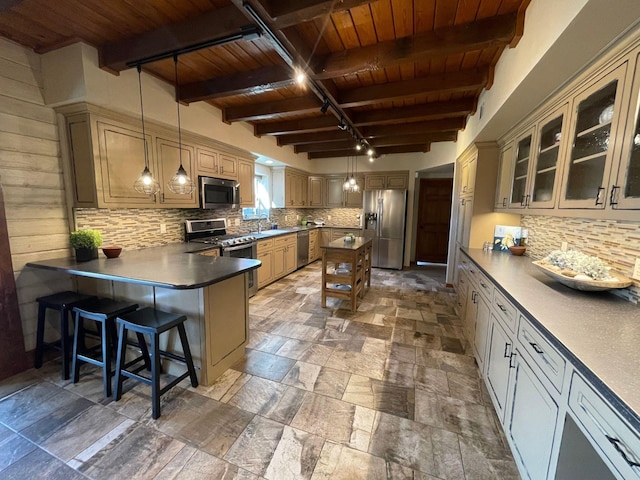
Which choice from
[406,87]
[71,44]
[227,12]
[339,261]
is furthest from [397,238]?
[71,44]

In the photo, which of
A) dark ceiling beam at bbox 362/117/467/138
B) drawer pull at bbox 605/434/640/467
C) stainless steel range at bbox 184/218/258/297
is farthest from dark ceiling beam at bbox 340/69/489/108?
drawer pull at bbox 605/434/640/467

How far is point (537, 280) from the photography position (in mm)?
1970

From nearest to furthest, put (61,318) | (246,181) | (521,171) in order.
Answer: (61,318) → (521,171) → (246,181)

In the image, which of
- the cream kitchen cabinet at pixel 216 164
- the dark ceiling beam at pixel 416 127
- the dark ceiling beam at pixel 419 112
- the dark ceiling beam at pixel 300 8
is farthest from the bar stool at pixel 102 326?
the dark ceiling beam at pixel 416 127

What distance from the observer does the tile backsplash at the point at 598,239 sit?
62.2 inches

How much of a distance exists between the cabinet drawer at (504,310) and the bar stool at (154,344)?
2276 millimetres

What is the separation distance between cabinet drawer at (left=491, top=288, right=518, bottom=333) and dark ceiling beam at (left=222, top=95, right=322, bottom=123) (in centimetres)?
280

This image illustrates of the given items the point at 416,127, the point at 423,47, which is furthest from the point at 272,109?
the point at 416,127

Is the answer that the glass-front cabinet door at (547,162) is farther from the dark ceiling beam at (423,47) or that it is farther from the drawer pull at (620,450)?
the drawer pull at (620,450)

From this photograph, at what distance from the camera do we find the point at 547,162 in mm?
2125

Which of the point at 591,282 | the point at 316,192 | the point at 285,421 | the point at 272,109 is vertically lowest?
the point at 285,421

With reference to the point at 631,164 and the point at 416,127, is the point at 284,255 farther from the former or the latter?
the point at 631,164

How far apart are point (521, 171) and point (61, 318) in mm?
4503

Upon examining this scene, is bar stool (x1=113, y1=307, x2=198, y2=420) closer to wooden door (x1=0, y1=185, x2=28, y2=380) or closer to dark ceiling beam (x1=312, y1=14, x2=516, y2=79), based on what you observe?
wooden door (x1=0, y1=185, x2=28, y2=380)
